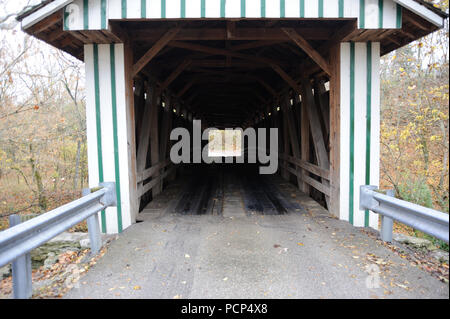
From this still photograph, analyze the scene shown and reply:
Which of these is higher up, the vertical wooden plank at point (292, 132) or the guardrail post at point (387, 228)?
the vertical wooden plank at point (292, 132)

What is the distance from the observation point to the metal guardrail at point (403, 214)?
2.09 metres

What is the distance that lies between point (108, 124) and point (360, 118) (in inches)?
132

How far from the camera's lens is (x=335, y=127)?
4129 millimetres

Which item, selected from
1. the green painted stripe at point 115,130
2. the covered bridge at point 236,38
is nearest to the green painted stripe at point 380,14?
the covered bridge at point 236,38

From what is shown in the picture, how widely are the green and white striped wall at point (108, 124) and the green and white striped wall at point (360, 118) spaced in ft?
9.60

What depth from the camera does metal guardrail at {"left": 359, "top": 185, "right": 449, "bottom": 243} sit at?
2.09 m

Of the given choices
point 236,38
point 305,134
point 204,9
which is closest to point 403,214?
point 204,9

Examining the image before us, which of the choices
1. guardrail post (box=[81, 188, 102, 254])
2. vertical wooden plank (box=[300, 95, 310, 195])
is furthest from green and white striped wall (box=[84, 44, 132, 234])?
vertical wooden plank (box=[300, 95, 310, 195])

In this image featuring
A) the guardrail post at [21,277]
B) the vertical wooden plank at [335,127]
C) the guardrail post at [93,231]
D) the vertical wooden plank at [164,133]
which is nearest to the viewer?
the guardrail post at [21,277]

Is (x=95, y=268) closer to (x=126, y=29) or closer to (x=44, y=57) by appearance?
(x=126, y=29)

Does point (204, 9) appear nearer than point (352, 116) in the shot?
Yes

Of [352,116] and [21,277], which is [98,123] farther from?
[352,116]

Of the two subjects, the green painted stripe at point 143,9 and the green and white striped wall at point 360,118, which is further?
the green and white striped wall at point 360,118

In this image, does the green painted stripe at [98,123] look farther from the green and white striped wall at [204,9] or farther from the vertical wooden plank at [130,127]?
the green and white striped wall at [204,9]
